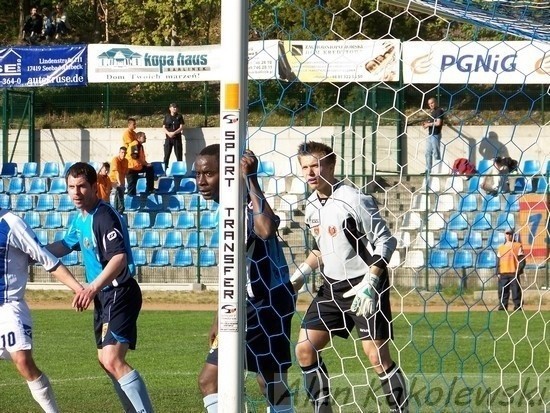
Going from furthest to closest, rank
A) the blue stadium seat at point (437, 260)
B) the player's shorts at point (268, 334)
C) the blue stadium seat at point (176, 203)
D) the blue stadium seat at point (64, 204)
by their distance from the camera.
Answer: the blue stadium seat at point (64, 204)
the blue stadium seat at point (176, 203)
the blue stadium seat at point (437, 260)
the player's shorts at point (268, 334)

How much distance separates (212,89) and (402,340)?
12094 millimetres

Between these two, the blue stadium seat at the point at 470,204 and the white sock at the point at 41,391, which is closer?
the white sock at the point at 41,391

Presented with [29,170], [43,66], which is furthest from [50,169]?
[43,66]

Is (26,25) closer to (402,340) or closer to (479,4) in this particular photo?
(402,340)

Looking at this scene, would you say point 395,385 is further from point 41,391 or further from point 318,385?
point 41,391

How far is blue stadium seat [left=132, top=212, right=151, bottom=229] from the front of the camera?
2034 cm

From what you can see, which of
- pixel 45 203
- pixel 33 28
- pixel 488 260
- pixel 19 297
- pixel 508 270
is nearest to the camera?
Result: pixel 19 297

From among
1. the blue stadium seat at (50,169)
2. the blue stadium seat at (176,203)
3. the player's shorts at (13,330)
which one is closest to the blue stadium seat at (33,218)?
the blue stadium seat at (50,169)

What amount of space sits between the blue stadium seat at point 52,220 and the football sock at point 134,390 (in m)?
14.5

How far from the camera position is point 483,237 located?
14359 millimetres

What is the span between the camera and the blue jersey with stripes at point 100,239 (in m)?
6.63

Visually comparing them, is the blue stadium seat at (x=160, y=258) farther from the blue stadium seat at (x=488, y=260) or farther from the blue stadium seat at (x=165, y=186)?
the blue stadium seat at (x=488, y=260)

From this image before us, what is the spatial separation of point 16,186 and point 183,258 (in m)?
4.62

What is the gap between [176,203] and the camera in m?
20.6
